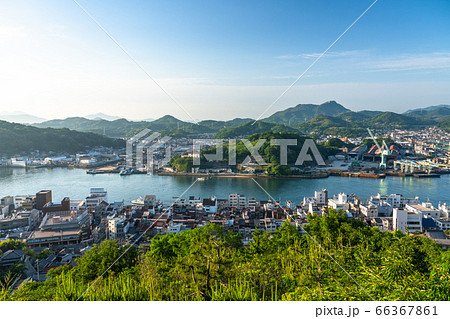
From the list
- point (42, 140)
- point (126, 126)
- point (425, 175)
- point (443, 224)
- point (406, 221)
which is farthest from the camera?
point (126, 126)

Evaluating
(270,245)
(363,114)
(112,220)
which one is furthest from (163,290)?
(363,114)

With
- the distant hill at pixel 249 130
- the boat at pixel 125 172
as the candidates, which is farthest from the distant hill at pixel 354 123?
the boat at pixel 125 172

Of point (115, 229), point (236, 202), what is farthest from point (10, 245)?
point (236, 202)

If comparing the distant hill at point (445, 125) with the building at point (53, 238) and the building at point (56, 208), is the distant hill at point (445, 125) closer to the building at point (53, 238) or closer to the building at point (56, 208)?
the building at point (56, 208)

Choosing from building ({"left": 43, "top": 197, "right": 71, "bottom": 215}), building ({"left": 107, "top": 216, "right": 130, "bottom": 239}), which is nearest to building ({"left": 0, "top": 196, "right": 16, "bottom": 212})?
building ({"left": 43, "top": 197, "right": 71, "bottom": 215})

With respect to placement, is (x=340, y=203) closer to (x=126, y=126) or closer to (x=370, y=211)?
(x=370, y=211)
